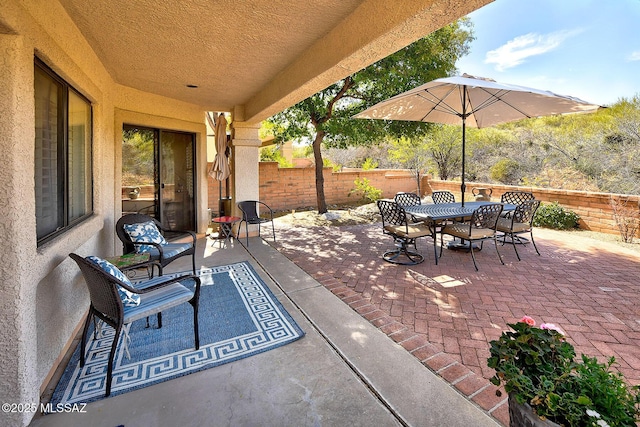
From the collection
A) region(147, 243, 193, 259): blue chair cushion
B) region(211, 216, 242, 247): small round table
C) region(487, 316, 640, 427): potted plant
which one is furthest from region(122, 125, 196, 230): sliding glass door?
region(487, 316, 640, 427): potted plant

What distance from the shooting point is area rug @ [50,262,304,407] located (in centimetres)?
204

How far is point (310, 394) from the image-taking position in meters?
1.93

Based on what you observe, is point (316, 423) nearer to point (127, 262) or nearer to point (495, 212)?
point (127, 262)

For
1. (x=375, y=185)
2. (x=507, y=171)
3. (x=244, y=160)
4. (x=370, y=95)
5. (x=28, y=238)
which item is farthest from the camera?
(x=507, y=171)

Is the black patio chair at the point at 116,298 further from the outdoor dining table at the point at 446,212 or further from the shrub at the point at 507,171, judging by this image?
the shrub at the point at 507,171

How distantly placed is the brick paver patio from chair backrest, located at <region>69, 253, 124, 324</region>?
2.03 meters

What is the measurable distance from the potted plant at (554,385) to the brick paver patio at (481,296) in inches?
25.8

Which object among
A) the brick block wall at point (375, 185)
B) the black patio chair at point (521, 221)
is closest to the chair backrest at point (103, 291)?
the black patio chair at point (521, 221)

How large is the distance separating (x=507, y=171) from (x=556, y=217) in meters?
6.19

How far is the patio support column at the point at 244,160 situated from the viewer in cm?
629

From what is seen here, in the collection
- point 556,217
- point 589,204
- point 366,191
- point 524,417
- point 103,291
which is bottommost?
point 524,417

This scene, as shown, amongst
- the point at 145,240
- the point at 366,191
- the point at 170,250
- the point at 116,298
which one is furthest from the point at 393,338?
the point at 366,191

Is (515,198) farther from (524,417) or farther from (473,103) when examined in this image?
(524,417)

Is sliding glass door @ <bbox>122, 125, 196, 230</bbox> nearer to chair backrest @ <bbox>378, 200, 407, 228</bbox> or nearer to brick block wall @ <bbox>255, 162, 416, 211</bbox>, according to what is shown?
brick block wall @ <bbox>255, 162, 416, 211</bbox>
